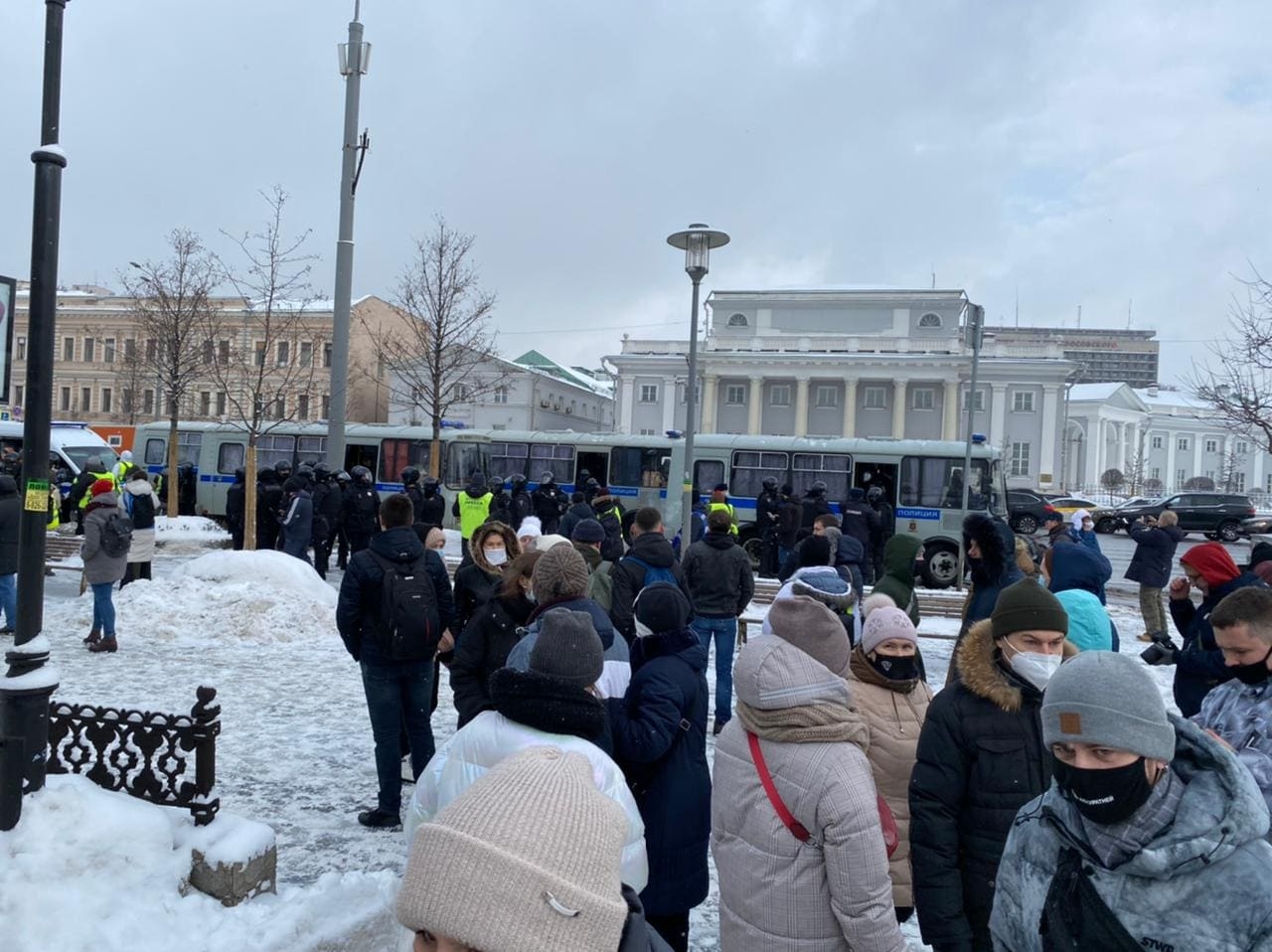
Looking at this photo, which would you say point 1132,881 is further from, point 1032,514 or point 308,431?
point 1032,514

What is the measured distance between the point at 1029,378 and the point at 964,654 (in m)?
65.3

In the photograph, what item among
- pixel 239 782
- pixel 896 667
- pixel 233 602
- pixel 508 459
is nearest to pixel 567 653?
pixel 896 667

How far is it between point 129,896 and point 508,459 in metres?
22.1

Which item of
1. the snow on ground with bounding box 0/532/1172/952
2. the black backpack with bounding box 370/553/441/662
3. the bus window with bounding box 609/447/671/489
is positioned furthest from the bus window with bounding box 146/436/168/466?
the black backpack with bounding box 370/553/441/662

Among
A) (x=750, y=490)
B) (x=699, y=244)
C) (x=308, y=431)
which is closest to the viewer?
(x=699, y=244)

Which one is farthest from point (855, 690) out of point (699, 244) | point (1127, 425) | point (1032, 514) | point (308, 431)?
point (1127, 425)

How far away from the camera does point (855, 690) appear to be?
369cm

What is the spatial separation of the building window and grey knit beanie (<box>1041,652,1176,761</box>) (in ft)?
217

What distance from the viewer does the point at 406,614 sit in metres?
5.32

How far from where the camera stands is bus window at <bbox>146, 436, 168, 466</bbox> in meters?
28.0

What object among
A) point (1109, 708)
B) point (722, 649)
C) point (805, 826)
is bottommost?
point (722, 649)

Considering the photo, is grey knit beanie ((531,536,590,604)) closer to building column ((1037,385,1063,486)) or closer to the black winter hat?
the black winter hat

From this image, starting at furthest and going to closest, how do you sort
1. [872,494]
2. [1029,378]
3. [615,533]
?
[1029,378]
[872,494]
[615,533]

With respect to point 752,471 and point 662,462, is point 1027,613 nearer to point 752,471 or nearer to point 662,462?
point 752,471
